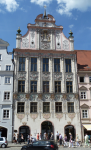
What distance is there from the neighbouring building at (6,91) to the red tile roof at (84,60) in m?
12.8

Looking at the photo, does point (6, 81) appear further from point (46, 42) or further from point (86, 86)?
point (86, 86)

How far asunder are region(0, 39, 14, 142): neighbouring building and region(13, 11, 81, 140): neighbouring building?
88cm

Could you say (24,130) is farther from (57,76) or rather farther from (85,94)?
(85,94)

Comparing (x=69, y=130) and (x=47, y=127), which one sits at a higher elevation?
(x=47, y=127)

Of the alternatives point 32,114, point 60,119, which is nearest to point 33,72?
point 32,114

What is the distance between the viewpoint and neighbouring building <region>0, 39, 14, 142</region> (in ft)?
100

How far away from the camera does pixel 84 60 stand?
37875 millimetres

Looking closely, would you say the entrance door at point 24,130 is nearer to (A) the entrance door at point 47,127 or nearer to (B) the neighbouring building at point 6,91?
(B) the neighbouring building at point 6,91

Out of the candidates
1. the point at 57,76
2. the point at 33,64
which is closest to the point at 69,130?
the point at 57,76

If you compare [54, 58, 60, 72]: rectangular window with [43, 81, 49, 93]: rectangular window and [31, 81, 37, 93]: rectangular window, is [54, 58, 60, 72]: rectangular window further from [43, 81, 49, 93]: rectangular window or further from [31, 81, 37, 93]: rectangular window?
[31, 81, 37, 93]: rectangular window

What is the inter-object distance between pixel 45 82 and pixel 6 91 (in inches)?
270

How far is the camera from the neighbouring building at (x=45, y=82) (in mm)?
31359

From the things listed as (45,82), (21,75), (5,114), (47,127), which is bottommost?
(47,127)

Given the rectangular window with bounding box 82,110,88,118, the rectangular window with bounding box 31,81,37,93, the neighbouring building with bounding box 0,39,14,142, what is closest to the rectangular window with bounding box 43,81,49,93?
the rectangular window with bounding box 31,81,37,93
